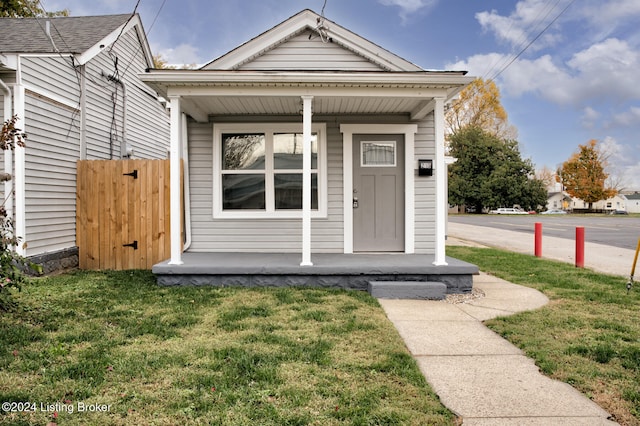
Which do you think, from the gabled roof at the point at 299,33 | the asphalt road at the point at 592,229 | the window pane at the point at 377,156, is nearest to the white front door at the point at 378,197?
the window pane at the point at 377,156

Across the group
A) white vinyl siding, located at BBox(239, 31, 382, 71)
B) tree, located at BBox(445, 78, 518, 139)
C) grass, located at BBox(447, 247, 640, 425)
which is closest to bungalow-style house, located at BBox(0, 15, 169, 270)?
white vinyl siding, located at BBox(239, 31, 382, 71)

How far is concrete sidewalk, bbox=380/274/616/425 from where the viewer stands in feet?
8.05

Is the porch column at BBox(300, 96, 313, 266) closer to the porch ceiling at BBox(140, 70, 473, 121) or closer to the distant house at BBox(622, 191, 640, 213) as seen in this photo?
the porch ceiling at BBox(140, 70, 473, 121)

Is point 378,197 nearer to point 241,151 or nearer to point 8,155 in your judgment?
point 241,151

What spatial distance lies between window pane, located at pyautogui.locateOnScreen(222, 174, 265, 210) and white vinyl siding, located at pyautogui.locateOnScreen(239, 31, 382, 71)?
190cm

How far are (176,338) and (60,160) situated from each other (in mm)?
4962

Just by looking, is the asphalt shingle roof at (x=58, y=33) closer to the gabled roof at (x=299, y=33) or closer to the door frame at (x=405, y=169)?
the gabled roof at (x=299, y=33)

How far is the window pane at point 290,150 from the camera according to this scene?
7082 mm

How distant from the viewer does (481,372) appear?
10.1ft

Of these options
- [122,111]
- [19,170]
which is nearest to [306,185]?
[19,170]

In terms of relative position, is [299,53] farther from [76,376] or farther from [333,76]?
[76,376]

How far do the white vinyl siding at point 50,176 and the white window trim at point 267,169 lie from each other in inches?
98.4

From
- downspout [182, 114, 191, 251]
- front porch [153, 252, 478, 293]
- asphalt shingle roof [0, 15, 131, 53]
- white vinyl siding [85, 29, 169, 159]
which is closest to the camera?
front porch [153, 252, 478, 293]

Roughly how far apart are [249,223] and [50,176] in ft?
10.6
